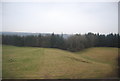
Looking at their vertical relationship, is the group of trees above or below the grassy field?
above

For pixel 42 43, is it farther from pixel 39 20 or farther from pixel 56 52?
pixel 39 20

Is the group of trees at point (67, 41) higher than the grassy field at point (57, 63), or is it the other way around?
the group of trees at point (67, 41)

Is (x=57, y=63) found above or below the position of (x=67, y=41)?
below
